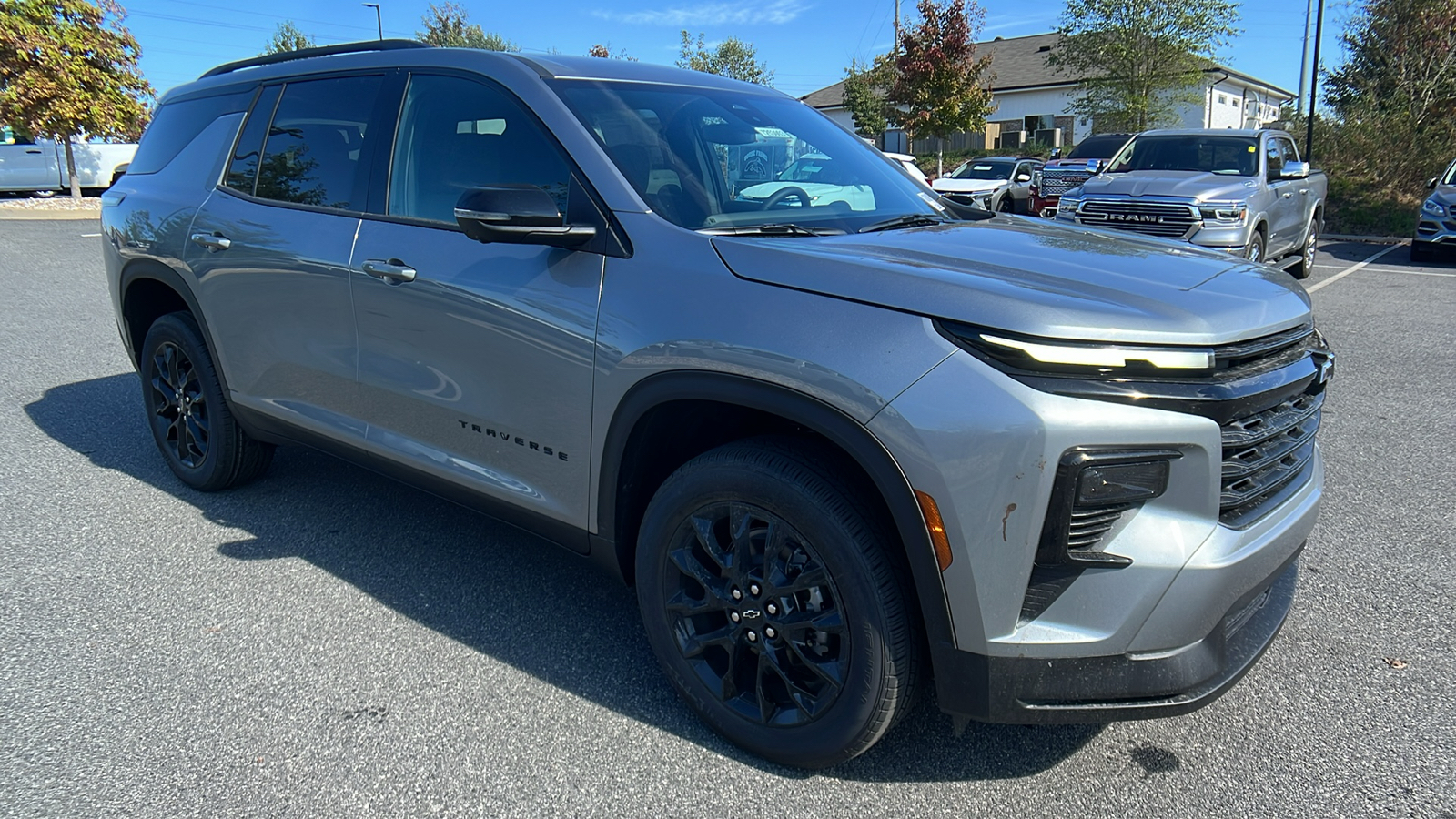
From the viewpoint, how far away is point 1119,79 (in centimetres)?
3055

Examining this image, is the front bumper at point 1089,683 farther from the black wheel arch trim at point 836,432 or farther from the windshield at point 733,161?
the windshield at point 733,161

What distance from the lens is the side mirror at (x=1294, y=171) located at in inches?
415

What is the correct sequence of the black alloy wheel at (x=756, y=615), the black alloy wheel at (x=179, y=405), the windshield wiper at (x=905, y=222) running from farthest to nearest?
1. the black alloy wheel at (x=179, y=405)
2. the windshield wiper at (x=905, y=222)
3. the black alloy wheel at (x=756, y=615)

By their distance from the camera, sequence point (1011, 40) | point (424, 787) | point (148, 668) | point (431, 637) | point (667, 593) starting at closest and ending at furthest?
point (424, 787) < point (667, 593) < point (148, 668) < point (431, 637) < point (1011, 40)

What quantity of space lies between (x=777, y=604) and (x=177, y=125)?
386cm

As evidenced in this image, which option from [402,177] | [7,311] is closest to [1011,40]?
[7,311]

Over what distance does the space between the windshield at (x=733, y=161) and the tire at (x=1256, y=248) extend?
25.3 feet

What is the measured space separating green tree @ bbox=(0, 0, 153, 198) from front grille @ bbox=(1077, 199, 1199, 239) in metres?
21.0

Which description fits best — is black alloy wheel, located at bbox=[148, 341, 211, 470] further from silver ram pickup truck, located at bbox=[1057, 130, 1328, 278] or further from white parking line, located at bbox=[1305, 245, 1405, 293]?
white parking line, located at bbox=[1305, 245, 1405, 293]

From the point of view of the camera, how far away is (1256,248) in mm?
10273

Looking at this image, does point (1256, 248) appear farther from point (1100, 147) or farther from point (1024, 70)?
point (1024, 70)

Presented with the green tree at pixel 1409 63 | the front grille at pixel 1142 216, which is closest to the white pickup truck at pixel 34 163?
the front grille at pixel 1142 216

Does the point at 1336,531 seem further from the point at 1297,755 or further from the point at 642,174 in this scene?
the point at 642,174

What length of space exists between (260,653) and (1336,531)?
13.6 feet
